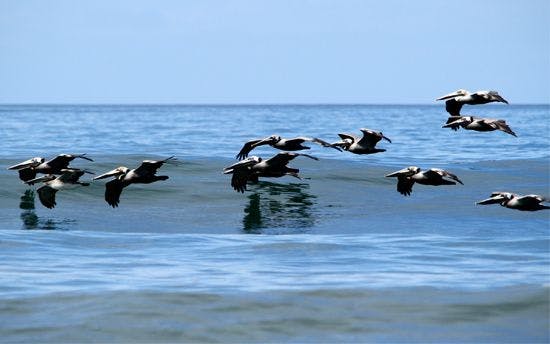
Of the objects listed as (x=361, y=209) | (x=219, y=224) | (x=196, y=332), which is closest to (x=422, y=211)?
(x=361, y=209)

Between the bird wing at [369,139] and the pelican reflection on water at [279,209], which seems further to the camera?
the pelican reflection on water at [279,209]

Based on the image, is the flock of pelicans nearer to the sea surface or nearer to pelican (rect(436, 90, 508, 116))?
pelican (rect(436, 90, 508, 116))

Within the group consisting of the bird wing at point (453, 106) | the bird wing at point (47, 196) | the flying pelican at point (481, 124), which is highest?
the bird wing at point (453, 106)

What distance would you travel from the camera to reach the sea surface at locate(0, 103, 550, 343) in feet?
73.2

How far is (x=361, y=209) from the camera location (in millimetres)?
42281

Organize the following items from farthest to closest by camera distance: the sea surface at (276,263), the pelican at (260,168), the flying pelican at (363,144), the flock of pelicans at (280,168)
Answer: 1. the pelican at (260,168)
2. the flying pelican at (363,144)
3. the flock of pelicans at (280,168)
4. the sea surface at (276,263)

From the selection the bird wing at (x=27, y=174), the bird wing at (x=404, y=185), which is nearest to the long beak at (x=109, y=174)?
the bird wing at (x=27, y=174)

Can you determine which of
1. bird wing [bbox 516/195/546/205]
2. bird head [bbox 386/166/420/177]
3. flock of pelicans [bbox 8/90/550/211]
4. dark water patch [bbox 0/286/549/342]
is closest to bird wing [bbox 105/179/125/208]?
flock of pelicans [bbox 8/90/550/211]

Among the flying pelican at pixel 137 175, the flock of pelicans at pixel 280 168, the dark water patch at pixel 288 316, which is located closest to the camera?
the dark water patch at pixel 288 316

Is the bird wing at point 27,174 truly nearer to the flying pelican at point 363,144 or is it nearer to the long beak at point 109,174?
the long beak at point 109,174

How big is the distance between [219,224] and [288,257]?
9325mm
